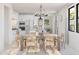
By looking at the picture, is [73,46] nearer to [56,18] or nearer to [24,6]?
[56,18]

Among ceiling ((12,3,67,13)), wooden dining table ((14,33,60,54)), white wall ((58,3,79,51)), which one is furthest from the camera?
wooden dining table ((14,33,60,54))

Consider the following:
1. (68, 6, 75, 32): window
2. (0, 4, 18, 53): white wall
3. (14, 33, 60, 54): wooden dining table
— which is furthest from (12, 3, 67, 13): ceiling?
(14, 33, 60, 54): wooden dining table

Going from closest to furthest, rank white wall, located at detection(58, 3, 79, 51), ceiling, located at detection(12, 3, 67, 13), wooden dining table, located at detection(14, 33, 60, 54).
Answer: ceiling, located at detection(12, 3, 67, 13), white wall, located at detection(58, 3, 79, 51), wooden dining table, located at detection(14, 33, 60, 54)

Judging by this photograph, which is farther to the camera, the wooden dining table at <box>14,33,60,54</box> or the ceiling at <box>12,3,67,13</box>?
the wooden dining table at <box>14,33,60,54</box>

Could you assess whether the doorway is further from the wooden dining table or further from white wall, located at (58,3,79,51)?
white wall, located at (58,3,79,51)

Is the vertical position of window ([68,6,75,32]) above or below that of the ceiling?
below

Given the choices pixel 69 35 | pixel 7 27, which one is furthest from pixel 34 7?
pixel 69 35

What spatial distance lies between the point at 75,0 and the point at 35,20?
106cm

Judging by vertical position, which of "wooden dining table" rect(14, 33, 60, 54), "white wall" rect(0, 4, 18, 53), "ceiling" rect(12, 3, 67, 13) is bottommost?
"wooden dining table" rect(14, 33, 60, 54)

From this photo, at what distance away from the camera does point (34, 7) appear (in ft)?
11.8

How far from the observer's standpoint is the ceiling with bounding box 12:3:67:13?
136 inches

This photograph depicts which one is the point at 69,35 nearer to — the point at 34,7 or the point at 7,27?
the point at 34,7

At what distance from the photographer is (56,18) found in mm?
3707

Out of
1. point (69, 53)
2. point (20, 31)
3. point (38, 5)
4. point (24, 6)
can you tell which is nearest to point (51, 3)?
point (38, 5)
